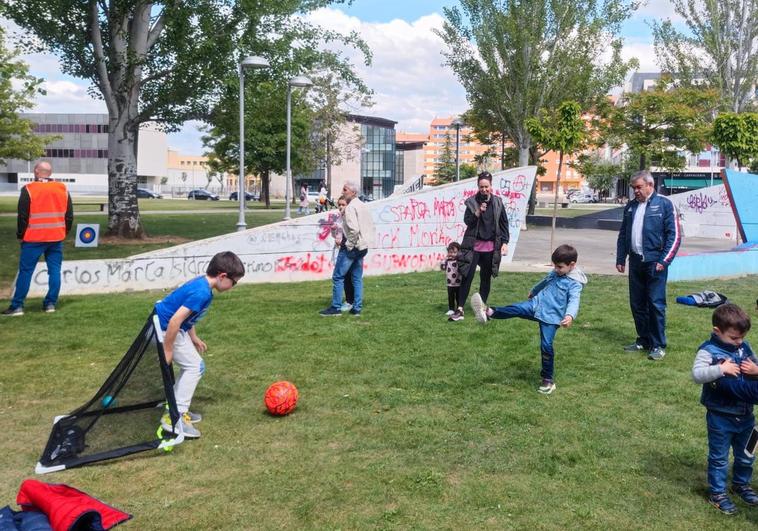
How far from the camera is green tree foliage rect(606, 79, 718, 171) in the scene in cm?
3022

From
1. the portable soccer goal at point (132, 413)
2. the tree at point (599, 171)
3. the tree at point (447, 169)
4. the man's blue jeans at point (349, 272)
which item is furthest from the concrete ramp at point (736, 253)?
the tree at point (447, 169)

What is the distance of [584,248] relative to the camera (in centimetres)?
2006

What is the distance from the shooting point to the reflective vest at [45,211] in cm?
864

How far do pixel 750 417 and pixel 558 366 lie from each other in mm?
2831

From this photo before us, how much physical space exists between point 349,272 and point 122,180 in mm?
11259

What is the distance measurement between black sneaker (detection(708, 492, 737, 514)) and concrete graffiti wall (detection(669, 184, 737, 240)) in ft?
81.4

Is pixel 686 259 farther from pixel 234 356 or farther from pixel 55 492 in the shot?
pixel 55 492

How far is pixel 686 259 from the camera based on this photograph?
12883 mm

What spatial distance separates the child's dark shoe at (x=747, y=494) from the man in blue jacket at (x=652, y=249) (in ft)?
9.89

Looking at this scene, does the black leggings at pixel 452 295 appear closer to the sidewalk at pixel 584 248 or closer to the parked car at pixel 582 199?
the sidewalk at pixel 584 248

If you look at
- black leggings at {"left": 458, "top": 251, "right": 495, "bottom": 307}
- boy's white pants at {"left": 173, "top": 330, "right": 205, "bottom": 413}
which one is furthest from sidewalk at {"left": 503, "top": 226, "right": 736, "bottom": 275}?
boy's white pants at {"left": 173, "top": 330, "right": 205, "bottom": 413}

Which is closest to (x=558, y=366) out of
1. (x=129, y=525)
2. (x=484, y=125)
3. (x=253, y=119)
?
(x=129, y=525)

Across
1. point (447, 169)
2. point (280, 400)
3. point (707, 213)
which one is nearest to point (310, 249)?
point (280, 400)

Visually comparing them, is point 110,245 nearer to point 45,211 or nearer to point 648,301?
point 45,211
